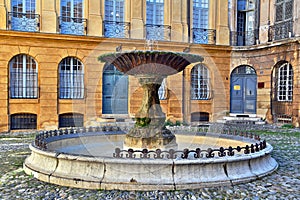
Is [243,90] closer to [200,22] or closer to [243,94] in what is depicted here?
[243,94]

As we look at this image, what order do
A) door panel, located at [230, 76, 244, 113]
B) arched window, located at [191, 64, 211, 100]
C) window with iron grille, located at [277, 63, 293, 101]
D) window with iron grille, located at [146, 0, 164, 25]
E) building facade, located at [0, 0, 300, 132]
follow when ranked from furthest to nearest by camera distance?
1. door panel, located at [230, 76, 244, 113]
2. arched window, located at [191, 64, 211, 100]
3. window with iron grille, located at [146, 0, 164, 25]
4. window with iron grille, located at [277, 63, 293, 101]
5. building facade, located at [0, 0, 300, 132]

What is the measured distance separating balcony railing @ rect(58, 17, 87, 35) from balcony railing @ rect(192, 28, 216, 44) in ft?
21.5

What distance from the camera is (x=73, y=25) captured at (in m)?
15.9

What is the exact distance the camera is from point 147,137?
23.3 feet

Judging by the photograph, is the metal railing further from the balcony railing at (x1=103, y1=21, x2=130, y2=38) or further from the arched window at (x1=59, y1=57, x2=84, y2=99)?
the arched window at (x1=59, y1=57, x2=84, y2=99)

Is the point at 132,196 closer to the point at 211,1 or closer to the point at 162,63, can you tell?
the point at 162,63

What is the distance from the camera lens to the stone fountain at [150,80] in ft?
21.7

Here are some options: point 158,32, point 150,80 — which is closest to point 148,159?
point 150,80

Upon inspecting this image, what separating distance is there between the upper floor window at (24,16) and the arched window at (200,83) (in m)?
9.21

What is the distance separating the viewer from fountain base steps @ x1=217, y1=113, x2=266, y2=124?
17.4m

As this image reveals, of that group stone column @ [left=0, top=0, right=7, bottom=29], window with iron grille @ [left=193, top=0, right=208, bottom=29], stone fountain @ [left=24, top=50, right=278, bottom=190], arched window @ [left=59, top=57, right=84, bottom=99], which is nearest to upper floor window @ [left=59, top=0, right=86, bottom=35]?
arched window @ [left=59, top=57, right=84, bottom=99]

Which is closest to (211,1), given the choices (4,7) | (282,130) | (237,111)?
(237,111)

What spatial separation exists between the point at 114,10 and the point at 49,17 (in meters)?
3.54

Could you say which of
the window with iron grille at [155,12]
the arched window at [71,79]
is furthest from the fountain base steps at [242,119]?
the arched window at [71,79]
